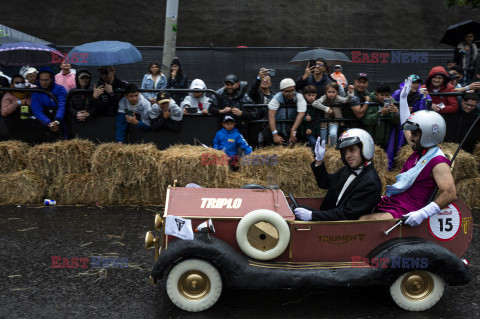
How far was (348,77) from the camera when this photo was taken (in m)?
15.4

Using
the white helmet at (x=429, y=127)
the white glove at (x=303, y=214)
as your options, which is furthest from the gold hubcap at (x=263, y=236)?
the white helmet at (x=429, y=127)

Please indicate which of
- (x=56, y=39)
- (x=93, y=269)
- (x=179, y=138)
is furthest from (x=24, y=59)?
(x=56, y=39)

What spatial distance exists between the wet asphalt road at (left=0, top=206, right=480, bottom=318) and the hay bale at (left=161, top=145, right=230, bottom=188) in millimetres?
1670

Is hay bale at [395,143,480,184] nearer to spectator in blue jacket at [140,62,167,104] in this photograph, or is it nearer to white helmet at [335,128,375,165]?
white helmet at [335,128,375,165]

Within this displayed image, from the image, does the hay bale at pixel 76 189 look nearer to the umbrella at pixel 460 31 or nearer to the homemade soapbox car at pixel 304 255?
the homemade soapbox car at pixel 304 255

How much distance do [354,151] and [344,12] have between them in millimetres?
18999

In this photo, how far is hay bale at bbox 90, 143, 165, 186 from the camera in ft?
25.6

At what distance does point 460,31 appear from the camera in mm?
11906

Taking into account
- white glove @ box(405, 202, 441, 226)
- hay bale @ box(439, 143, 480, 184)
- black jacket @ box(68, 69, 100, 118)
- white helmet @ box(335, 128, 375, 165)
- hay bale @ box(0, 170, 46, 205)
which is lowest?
hay bale @ box(0, 170, 46, 205)

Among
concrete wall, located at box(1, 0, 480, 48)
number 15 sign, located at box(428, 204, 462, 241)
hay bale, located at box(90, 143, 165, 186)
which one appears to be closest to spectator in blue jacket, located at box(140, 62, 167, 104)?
hay bale, located at box(90, 143, 165, 186)

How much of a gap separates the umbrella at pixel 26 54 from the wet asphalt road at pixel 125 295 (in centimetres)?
479

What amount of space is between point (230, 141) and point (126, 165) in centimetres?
173

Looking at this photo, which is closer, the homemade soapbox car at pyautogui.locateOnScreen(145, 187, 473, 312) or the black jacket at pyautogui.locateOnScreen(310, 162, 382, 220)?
the homemade soapbox car at pyautogui.locateOnScreen(145, 187, 473, 312)

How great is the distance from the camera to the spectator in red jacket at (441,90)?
8906 millimetres
